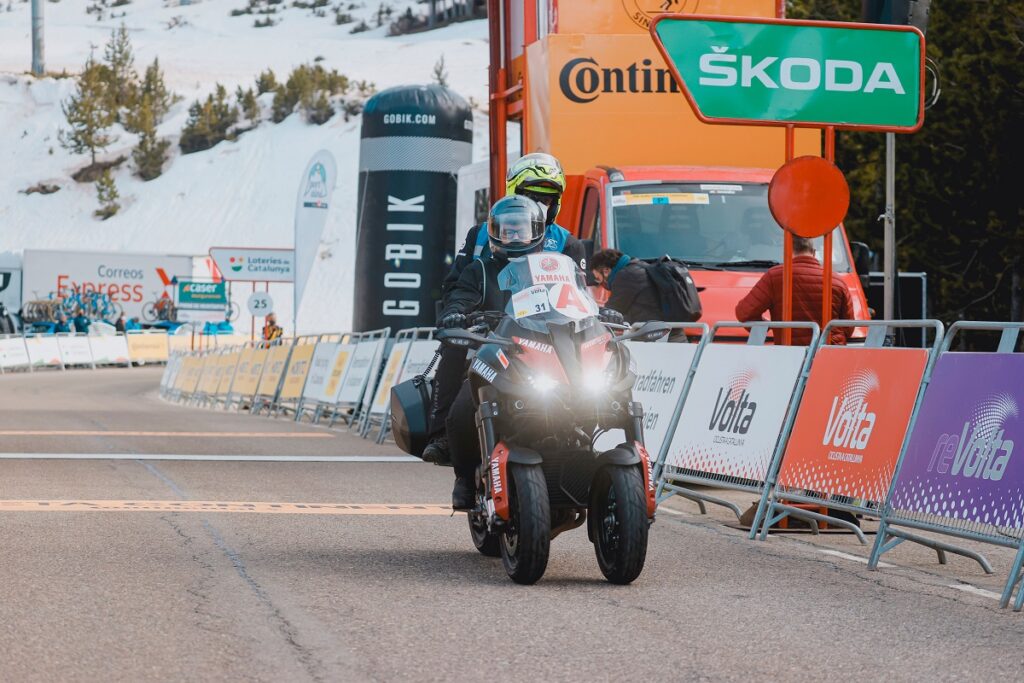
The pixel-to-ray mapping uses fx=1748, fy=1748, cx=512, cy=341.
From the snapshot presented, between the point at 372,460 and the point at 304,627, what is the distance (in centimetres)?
895

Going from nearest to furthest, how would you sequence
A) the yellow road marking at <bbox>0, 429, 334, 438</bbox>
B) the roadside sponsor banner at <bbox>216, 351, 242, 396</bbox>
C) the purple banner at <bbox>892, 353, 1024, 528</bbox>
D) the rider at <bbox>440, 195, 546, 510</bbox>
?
the purple banner at <bbox>892, 353, 1024, 528</bbox>
the rider at <bbox>440, 195, 546, 510</bbox>
the yellow road marking at <bbox>0, 429, 334, 438</bbox>
the roadside sponsor banner at <bbox>216, 351, 242, 396</bbox>

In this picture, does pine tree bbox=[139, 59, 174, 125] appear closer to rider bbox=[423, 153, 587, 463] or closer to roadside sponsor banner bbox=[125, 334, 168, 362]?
roadside sponsor banner bbox=[125, 334, 168, 362]

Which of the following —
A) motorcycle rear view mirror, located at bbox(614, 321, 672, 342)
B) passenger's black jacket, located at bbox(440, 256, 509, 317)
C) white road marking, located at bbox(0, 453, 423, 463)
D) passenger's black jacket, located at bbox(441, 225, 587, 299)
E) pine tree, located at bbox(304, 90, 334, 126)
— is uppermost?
pine tree, located at bbox(304, 90, 334, 126)

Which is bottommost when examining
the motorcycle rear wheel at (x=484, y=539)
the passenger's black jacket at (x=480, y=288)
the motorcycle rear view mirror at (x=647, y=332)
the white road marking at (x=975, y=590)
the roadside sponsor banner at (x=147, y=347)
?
the roadside sponsor banner at (x=147, y=347)

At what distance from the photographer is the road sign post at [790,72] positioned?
35.1ft

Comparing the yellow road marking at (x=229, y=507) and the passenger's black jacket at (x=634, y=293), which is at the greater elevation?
the passenger's black jacket at (x=634, y=293)

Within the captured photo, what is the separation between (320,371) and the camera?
23.6 meters

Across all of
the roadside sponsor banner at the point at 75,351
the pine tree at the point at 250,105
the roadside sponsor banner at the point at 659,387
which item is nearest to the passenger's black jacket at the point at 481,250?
the roadside sponsor banner at the point at 659,387

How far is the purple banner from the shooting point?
7363mm

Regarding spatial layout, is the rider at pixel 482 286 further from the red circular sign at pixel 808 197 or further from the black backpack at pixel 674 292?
the black backpack at pixel 674 292

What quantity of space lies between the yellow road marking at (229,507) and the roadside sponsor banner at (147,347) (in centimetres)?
4831

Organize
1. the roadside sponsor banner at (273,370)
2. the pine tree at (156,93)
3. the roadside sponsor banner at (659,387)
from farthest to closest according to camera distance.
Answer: the pine tree at (156,93)
the roadside sponsor banner at (273,370)
the roadside sponsor banner at (659,387)

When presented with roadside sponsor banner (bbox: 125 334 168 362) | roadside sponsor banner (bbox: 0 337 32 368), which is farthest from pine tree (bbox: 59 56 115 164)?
roadside sponsor banner (bbox: 0 337 32 368)

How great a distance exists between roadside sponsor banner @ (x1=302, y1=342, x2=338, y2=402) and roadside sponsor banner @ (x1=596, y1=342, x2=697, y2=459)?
11.0 m
